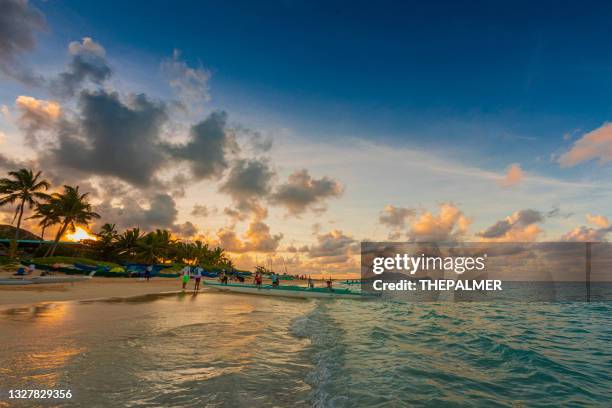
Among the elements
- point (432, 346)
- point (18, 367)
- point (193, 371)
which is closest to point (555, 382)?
point (432, 346)

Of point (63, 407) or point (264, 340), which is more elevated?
point (63, 407)

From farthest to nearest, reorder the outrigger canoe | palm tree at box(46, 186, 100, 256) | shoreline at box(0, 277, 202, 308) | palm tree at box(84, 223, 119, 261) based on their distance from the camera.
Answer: palm tree at box(84, 223, 119, 261)
palm tree at box(46, 186, 100, 256)
the outrigger canoe
shoreline at box(0, 277, 202, 308)

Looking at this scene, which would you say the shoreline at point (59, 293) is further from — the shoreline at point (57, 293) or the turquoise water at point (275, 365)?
the turquoise water at point (275, 365)

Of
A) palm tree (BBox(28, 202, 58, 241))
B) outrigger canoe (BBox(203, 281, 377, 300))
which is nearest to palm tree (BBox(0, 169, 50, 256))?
palm tree (BBox(28, 202, 58, 241))

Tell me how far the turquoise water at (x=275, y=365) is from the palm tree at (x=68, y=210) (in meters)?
50.1

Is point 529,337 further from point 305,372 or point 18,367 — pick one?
point 18,367

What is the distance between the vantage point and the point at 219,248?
130 metres

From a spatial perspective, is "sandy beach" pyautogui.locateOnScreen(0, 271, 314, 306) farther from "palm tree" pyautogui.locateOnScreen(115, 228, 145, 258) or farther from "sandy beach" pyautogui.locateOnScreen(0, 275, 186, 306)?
"palm tree" pyautogui.locateOnScreen(115, 228, 145, 258)

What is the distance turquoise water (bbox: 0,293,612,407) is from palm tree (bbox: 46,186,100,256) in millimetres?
50068

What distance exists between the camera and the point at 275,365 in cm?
894

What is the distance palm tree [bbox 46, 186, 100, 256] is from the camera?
57.6m

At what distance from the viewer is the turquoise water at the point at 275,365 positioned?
Result: 257 inches

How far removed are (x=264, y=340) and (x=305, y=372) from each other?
4.04m

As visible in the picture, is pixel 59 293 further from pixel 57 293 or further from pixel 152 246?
pixel 152 246
